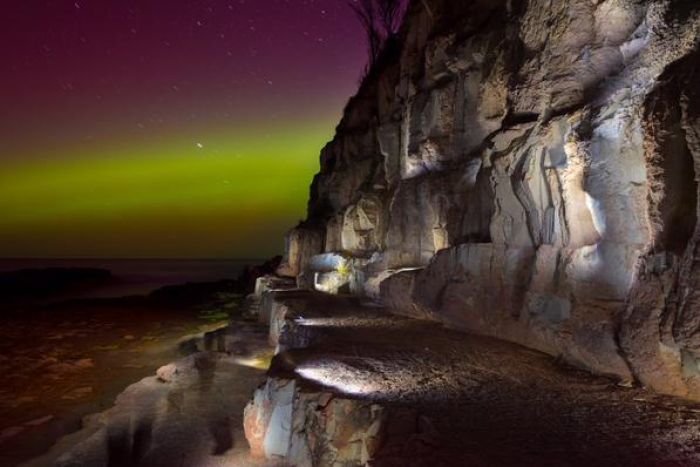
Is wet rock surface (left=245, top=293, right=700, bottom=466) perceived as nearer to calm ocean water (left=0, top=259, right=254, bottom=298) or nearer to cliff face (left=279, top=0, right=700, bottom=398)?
cliff face (left=279, top=0, right=700, bottom=398)

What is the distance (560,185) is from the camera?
24.9 ft

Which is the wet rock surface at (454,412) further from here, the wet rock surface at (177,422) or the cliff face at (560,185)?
the wet rock surface at (177,422)

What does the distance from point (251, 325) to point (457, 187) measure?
8.50 meters

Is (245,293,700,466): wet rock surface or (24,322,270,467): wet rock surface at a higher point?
(245,293,700,466): wet rock surface

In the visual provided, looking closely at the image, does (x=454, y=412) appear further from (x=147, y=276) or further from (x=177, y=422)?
(x=147, y=276)

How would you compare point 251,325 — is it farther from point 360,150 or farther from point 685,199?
point 685,199

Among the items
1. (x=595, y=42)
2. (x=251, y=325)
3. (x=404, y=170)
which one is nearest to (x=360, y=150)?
(x=404, y=170)

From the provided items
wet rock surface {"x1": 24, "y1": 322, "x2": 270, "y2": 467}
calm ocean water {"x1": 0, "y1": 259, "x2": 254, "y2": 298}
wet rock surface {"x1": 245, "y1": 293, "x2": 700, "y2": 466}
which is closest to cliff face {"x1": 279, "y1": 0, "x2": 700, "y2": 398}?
wet rock surface {"x1": 245, "y1": 293, "x2": 700, "y2": 466}

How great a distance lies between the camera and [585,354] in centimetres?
647

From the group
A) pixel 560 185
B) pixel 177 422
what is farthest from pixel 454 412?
Result: pixel 177 422

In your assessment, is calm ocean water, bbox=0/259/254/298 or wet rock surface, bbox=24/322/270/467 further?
calm ocean water, bbox=0/259/254/298

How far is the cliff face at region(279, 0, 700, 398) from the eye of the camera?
5.39 meters

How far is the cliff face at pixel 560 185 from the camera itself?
5.39m

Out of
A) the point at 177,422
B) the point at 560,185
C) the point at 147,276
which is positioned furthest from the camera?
the point at 147,276
